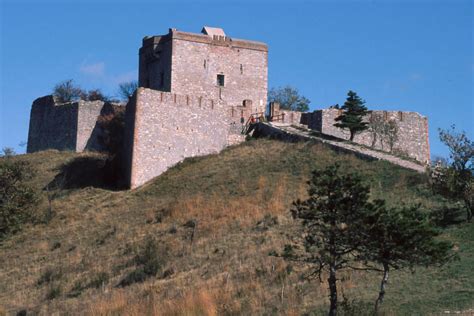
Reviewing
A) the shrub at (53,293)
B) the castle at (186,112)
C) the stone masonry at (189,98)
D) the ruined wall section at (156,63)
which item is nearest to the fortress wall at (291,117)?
the castle at (186,112)

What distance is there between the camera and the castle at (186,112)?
35.1m

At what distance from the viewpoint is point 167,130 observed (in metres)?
35.4

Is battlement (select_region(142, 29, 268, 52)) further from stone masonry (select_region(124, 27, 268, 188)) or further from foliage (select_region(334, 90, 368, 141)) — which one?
foliage (select_region(334, 90, 368, 141))

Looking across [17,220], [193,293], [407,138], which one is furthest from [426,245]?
[407,138]

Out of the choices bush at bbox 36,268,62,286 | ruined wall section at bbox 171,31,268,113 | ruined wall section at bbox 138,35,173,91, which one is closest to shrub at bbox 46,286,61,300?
bush at bbox 36,268,62,286

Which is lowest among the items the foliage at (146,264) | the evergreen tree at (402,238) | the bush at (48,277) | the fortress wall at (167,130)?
the bush at (48,277)

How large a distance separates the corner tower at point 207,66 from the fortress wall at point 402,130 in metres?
3.52

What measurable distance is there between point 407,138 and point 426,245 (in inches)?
949

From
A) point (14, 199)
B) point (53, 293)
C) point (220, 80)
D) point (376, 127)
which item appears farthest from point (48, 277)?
point (376, 127)

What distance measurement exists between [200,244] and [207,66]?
16.4 meters

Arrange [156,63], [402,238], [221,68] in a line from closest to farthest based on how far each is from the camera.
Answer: [402,238]
[221,68]
[156,63]

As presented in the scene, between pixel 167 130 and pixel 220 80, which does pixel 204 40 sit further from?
pixel 167 130

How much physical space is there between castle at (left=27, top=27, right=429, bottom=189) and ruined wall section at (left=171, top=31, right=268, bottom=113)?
0.15ft

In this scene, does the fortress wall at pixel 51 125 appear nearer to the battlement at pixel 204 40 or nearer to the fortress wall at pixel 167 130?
the battlement at pixel 204 40
